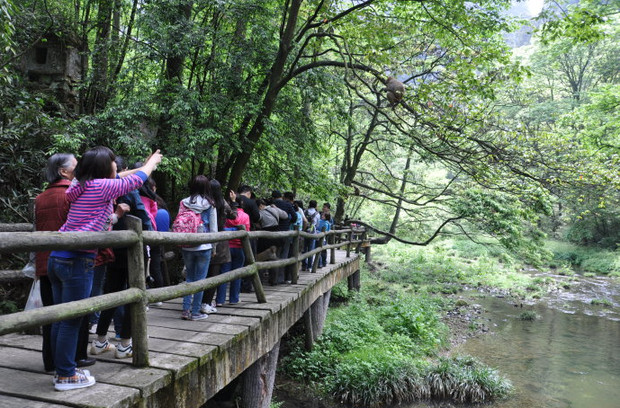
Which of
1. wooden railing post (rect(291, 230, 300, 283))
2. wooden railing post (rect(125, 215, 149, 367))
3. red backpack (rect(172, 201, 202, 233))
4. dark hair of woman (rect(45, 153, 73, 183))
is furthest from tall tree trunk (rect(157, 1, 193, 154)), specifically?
wooden railing post (rect(125, 215, 149, 367))

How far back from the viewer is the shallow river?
9.82 metres

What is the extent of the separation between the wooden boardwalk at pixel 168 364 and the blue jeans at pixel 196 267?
21cm

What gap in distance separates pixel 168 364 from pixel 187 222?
77.1 inches

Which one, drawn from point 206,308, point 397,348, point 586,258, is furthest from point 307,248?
point 586,258

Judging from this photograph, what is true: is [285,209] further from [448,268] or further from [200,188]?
[448,268]

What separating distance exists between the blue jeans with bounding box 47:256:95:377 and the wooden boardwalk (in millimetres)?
186

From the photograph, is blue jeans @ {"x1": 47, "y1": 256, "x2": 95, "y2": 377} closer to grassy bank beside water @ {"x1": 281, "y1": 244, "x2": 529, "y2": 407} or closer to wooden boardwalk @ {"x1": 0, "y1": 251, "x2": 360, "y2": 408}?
wooden boardwalk @ {"x1": 0, "y1": 251, "x2": 360, "y2": 408}

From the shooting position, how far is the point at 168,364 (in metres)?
2.98

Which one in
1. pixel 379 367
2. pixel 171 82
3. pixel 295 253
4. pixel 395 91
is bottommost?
pixel 379 367

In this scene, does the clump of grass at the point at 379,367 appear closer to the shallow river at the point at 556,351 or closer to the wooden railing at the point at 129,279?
the shallow river at the point at 556,351

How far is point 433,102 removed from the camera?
856 centimetres

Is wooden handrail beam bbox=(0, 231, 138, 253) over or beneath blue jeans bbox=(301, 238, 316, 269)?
over

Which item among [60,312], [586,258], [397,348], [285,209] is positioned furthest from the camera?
[586,258]

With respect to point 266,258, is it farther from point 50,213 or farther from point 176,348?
point 50,213
